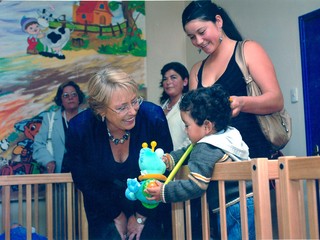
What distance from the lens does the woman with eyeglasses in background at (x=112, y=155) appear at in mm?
1718

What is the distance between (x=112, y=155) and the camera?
5.77ft

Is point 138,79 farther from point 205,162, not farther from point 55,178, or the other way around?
point 205,162

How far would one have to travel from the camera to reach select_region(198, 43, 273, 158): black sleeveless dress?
170cm

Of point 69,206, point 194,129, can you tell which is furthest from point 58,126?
point 194,129

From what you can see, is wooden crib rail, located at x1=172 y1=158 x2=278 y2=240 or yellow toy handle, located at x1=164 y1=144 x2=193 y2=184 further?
yellow toy handle, located at x1=164 y1=144 x2=193 y2=184

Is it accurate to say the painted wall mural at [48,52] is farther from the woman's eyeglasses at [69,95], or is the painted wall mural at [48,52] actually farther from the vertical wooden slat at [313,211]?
the vertical wooden slat at [313,211]

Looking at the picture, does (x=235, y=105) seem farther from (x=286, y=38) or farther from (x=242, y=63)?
(x=286, y=38)

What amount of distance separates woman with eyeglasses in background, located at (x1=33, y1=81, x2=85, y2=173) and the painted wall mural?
4cm

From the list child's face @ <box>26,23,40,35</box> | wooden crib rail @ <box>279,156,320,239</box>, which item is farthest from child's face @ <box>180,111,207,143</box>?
child's face @ <box>26,23,40,35</box>

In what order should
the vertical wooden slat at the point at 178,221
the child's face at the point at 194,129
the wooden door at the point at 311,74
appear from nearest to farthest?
the child's face at the point at 194,129, the vertical wooden slat at the point at 178,221, the wooden door at the point at 311,74

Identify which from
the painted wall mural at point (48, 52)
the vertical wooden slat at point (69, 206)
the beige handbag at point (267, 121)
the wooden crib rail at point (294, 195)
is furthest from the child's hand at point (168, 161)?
the painted wall mural at point (48, 52)

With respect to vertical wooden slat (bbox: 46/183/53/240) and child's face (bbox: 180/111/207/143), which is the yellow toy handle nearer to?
child's face (bbox: 180/111/207/143)

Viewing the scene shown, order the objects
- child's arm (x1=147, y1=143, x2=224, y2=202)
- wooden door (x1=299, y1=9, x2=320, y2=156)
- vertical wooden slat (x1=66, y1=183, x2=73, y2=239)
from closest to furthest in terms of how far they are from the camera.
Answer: child's arm (x1=147, y1=143, x2=224, y2=202)
vertical wooden slat (x1=66, y1=183, x2=73, y2=239)
wooden door (x1=299, y1=9, x2=320, y2=156)

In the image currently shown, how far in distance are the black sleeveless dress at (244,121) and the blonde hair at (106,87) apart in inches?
12.4
